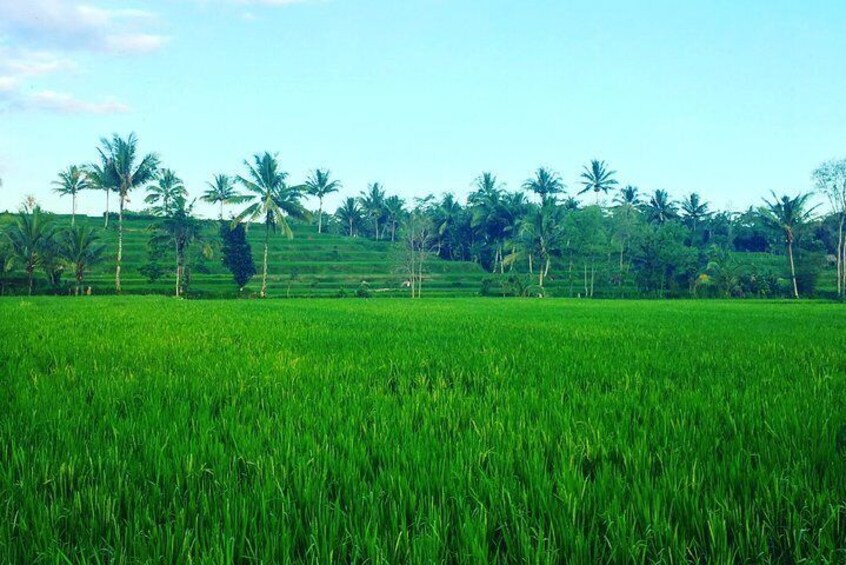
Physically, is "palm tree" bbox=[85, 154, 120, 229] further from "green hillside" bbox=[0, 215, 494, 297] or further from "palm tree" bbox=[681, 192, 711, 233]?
"palm tree" bbox=[681, 192, 711, 233]

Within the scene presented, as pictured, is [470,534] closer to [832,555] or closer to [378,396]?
[832,555]

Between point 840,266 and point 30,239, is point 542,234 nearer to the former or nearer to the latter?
point 840,266

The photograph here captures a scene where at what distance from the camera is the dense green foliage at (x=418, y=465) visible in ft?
5.56

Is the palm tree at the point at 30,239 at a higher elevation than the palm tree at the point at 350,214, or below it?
below

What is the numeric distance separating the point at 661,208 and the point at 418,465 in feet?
261

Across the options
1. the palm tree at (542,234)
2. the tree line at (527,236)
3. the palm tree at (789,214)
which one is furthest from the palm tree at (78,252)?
the palm tree at (789,214)

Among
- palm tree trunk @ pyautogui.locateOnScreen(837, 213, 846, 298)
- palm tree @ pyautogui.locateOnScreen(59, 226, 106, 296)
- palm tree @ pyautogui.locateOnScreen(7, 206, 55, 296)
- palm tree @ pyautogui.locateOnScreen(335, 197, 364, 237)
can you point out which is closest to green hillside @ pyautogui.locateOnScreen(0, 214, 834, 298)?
palm tree trunk @ pyautogui.locateOnScreen(837, 213, 846, 298)


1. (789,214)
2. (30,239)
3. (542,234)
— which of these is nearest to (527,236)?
(542,234)

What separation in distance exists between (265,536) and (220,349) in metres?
5.82

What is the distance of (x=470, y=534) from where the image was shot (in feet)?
5.39

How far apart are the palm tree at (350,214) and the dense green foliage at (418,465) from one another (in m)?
88.4

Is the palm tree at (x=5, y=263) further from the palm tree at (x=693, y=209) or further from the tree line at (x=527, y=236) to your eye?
the palm tree at (x=693, y=209)

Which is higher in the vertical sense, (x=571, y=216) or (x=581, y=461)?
(x=571, y=216)

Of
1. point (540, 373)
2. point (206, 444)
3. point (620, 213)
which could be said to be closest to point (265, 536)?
point (206, 444)
